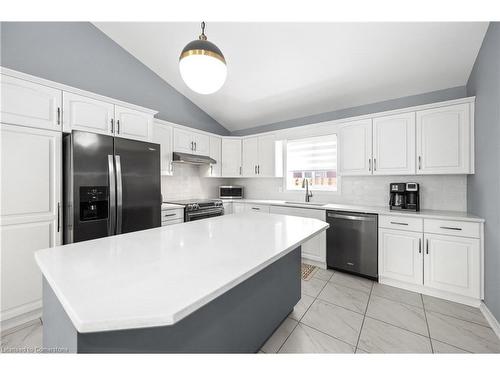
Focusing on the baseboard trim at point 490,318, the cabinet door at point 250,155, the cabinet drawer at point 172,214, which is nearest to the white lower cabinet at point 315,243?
the cabinet door at point 250,155

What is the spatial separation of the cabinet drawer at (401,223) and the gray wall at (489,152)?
530mm

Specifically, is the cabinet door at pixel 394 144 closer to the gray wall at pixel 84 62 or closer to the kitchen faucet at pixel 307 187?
the kitchen faucet at pixel 307 187

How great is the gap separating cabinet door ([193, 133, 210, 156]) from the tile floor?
2.96m

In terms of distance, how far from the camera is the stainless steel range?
328 cm

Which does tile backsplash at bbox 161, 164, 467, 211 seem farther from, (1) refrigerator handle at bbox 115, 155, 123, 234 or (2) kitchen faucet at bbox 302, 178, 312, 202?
(1) refrigerator handle at bbox 115, 155, 123, 234

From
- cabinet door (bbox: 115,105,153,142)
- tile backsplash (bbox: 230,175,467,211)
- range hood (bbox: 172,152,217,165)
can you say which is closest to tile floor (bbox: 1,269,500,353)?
tile backsplash (bbox: 230,175,467,211)

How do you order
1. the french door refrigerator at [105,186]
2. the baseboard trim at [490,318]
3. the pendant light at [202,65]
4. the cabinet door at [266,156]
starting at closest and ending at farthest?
the pendant light at [202,65] < the baseboard trim at [490,318] < the french door refrigerator at [105,186] < the cabinet door at [266,156]

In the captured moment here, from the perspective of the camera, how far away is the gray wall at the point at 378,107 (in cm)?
274

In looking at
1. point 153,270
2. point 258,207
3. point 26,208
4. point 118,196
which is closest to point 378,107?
point 258,207

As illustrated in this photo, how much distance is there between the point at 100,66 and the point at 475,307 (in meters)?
5.51

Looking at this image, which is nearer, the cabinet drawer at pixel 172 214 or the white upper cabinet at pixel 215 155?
the cabinet drawer at pixel 172 214

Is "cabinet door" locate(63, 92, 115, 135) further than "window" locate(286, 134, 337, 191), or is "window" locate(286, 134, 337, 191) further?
"window" locate(286, 134, 337, 191)

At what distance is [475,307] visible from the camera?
2.14 meters
